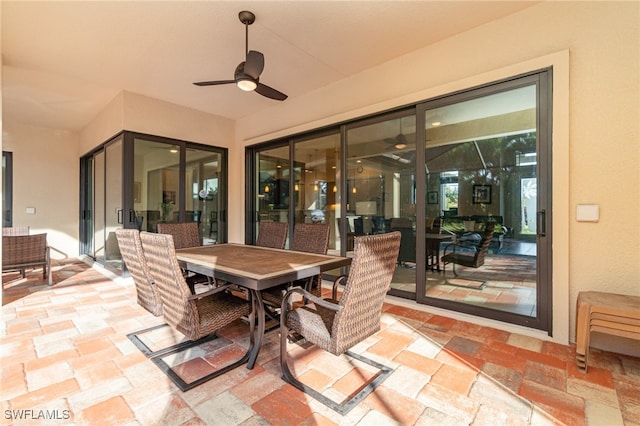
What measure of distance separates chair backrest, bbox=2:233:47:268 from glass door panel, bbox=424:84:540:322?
18.1 ft

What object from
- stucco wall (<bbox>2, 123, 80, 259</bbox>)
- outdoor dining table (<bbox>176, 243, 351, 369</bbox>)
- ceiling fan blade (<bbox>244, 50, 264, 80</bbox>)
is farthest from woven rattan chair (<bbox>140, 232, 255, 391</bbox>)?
stucco wall (<bbox>2, 123, 80, 259</bbox>)

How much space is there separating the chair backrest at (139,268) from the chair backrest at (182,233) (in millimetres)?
1133

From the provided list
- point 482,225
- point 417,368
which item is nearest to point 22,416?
point 417,368

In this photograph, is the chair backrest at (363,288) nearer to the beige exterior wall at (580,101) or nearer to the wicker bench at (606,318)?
the wicker bench at (606,318)

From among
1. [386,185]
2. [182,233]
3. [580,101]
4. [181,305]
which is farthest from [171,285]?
[580,101]

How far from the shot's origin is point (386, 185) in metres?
3.79

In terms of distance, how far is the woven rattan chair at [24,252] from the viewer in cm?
400

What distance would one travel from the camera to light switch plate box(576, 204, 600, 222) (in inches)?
93.5

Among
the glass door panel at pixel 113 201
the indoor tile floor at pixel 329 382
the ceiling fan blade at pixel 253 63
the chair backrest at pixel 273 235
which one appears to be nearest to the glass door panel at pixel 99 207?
the glass door panel at pixel 113 201

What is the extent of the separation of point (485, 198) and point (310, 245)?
189cm

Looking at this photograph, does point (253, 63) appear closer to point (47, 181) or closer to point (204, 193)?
point (204, 193)

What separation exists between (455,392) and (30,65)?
5.80 metres

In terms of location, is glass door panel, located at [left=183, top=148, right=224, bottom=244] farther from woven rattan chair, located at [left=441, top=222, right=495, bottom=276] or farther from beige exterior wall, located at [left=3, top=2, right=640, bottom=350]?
woven rattan chair, located at [left=441, top=222, right=495, bottom=276]

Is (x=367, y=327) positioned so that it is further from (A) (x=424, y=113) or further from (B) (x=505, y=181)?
(A) (x=424, y=113)
